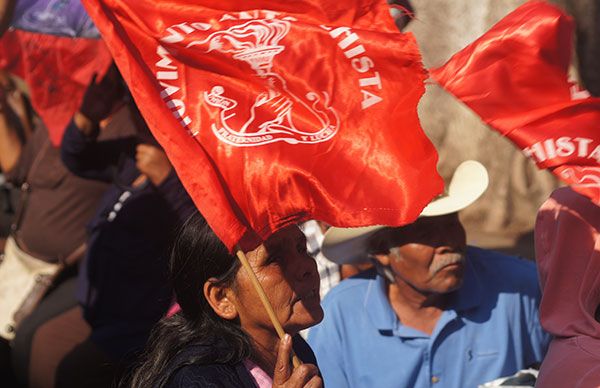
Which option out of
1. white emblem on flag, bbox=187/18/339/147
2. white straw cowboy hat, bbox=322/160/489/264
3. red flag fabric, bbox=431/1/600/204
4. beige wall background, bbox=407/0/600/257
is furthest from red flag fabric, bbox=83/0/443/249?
beige wall background, bbox=407/0/600/257

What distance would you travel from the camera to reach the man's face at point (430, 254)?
4.54 meters

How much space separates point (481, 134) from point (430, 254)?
3.59m

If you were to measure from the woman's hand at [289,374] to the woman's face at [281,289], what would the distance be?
0.71 ft

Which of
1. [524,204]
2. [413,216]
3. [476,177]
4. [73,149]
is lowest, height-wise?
[524,204]

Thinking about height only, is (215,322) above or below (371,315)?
above

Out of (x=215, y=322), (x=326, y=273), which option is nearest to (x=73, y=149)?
(x=326, y=273)

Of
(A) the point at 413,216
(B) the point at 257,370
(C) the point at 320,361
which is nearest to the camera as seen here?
(B) the point at 257,370

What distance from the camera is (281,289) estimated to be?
335 cm

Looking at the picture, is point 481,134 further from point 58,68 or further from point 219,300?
point 219,300

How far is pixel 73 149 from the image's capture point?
19.5ft

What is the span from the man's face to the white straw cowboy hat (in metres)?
0.07

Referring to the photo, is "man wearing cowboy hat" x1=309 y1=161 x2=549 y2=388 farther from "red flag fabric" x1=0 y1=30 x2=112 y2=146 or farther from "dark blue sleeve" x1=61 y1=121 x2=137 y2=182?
"red flag fabric" x1=0 y1=30 x2=112 y2=146

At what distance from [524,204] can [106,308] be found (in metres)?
3.36

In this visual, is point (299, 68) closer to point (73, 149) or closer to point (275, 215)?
point (275, 215)
